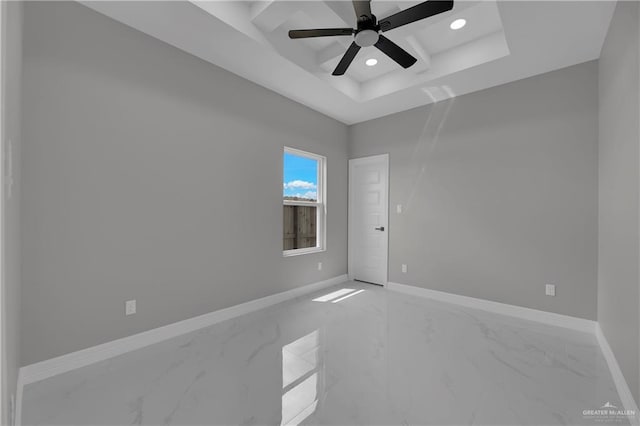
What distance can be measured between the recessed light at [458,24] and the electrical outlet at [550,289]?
2882mm

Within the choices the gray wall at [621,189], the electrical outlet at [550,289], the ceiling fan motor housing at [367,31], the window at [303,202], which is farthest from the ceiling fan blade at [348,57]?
the electrical outlet at [550,289]

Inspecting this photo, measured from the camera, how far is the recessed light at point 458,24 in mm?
2559

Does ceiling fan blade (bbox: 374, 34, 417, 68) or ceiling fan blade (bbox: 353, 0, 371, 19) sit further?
ceiling fan blade (bbox: 374, 34, 417, 68)

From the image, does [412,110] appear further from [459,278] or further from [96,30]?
[96,30]

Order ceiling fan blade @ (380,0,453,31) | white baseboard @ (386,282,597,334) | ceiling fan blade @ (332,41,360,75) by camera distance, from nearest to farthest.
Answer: ceiling fan blade @ (380,0,453,31) < ceiling fan blade @ (332,41,360,75) < white baseboard @ (386,282,597,334)

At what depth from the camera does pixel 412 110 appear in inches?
157

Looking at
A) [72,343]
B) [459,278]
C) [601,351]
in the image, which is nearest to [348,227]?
[459,278]

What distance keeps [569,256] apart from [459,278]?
1.14 metres

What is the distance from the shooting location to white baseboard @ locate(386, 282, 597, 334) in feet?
9.11

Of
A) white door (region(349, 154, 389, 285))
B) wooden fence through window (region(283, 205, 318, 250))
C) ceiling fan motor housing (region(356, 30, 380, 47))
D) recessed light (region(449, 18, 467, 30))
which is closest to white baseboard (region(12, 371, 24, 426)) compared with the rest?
wooden fence through window (region(283, 205, 318, 250))

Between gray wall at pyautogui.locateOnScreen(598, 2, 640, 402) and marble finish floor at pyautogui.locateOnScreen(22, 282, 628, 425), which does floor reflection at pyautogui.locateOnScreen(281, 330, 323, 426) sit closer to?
marble finish floor at pyautogui.locateOnScreen(22, 282, 628, 425)

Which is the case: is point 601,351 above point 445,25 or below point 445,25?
below

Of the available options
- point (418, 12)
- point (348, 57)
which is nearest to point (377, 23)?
point (418, 12)

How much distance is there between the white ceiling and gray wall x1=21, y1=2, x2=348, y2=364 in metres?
0.30
